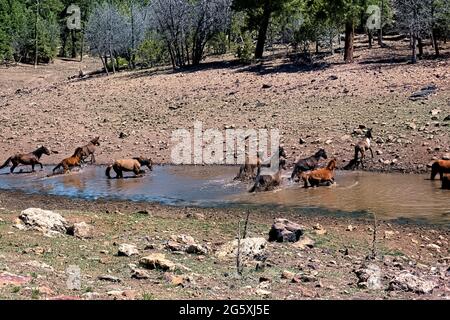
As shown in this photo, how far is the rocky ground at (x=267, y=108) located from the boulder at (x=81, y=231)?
36.2 ft

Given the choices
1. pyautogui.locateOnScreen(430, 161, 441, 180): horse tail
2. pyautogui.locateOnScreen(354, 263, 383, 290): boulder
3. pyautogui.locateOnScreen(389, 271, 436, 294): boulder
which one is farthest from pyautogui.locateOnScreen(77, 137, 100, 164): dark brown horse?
pyautogui.locateOnScreen(389, 271, 436, 294): boulder

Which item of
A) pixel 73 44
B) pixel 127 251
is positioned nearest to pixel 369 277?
pixel 127 251

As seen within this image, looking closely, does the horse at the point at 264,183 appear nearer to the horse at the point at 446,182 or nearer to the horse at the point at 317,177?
the horse at the point at 317,177

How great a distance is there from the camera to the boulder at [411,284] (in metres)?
9.11

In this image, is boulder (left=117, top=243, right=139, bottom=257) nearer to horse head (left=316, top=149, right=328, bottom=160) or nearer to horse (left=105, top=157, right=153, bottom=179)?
horse (left=105, top=157, right=153, bottom=179)

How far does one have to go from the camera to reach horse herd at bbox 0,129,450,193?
59.9 ft

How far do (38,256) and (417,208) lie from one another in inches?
351

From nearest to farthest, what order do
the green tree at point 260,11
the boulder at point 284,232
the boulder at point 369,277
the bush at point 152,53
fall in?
the boulder at point 369,277
the boulder at point 284,232
the green tree at point 260,11
the bush at point 152,53

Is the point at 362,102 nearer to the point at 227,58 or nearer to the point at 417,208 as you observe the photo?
the point at 417,208

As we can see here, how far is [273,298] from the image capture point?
8.70m
